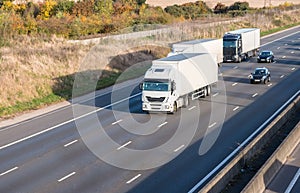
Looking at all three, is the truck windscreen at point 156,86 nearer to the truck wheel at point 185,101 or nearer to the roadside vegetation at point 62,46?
the truck wheel at point 185,101

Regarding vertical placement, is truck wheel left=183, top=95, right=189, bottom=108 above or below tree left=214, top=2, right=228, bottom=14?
above

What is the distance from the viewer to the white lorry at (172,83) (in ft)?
Result: 111

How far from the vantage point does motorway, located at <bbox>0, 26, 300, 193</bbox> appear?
2208 centimetres

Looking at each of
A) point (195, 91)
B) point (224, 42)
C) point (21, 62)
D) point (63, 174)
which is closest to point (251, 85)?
point (195, 91)

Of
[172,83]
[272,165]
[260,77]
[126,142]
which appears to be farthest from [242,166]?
[260,77]

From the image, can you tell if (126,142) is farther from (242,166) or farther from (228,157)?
(242,166)

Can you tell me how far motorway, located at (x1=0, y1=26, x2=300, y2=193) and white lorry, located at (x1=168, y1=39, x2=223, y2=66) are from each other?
5.48m

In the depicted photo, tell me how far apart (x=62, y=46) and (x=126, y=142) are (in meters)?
30.8

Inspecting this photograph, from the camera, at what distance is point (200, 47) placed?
4922 centimetres

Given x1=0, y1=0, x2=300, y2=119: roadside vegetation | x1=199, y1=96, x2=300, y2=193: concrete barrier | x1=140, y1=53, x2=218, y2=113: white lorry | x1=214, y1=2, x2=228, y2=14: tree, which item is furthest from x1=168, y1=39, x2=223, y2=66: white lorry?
x1=214, y1=2, x2=228, y2=14: tree

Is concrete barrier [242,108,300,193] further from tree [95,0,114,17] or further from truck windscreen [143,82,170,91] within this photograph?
tree [95,0,114,17]

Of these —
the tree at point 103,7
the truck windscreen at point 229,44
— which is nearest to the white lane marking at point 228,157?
the truck windscreen at point 229,44

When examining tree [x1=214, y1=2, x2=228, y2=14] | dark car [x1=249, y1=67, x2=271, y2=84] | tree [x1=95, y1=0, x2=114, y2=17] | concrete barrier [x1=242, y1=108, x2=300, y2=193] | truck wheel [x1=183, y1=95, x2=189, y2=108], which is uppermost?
tree [x1=95, y1=0, x2=114, y2=17]

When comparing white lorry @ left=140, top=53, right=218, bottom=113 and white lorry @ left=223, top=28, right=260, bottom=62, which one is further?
white lorry @ left=223, top=28, right=260, bottom=62
